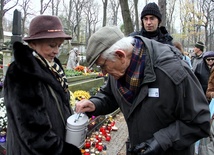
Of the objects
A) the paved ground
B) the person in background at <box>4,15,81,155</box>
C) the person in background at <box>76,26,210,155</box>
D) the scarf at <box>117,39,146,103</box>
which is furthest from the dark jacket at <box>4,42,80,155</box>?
the paved ground

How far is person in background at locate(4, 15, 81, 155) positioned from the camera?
1421 millimetres

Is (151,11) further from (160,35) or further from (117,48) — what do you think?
(117,48)

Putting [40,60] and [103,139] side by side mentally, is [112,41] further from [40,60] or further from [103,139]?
[103,139]

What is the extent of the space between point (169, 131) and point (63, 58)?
47.9ft

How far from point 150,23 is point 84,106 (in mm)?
2037

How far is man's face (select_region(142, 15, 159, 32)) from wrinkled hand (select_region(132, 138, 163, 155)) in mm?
2230

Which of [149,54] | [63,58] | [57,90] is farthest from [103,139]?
[63,58]

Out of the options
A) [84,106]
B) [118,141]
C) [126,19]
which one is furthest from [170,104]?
[126,19]

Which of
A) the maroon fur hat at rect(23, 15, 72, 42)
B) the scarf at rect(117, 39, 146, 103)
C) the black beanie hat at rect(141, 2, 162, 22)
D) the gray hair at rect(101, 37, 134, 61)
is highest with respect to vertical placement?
the black beanie hat at rect(141, 2, 162, 22)

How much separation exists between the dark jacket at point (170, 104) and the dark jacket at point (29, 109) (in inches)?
24.1

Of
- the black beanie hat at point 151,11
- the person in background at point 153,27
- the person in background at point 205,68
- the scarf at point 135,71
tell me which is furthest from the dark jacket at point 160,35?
the scarf at point 135,71

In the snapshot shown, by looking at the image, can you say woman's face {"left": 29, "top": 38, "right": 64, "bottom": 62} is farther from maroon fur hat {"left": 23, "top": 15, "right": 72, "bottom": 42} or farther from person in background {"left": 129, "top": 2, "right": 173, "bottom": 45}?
person in background {"left": 129, "top": 2, "right": 173, "bottom": 45}

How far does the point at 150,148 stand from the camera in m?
1.45

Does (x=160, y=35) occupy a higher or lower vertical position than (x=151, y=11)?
lower
